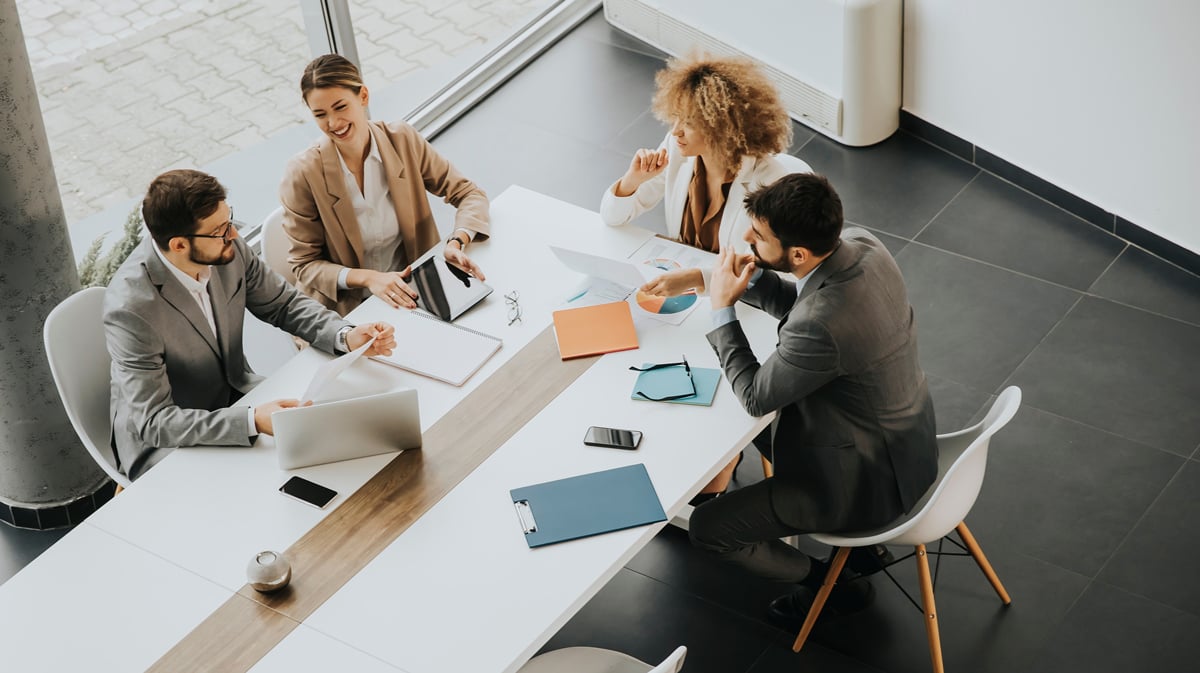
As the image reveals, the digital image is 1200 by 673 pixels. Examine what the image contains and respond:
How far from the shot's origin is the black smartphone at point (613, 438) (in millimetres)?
3324

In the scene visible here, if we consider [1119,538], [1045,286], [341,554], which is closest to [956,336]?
[1045,286]

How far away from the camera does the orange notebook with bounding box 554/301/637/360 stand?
3.65 m

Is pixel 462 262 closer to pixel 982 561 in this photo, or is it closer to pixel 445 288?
pixel 445 288

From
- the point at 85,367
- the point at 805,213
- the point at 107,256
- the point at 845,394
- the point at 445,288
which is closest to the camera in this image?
the point at 805,213

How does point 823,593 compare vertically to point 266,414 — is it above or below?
below

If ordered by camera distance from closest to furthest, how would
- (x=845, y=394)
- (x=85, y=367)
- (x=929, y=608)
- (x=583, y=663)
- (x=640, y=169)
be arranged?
(x=583, y=663) → (x=845, y=394) → (x=929, y=608) → (x=85, y=367) → (x=640, y=169)

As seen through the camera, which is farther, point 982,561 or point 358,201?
point 358,201

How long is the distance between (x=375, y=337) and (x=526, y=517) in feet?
2.57

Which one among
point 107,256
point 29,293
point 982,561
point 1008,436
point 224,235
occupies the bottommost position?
point 1008,436

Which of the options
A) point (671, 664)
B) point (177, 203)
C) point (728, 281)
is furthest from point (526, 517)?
point (177, 203)

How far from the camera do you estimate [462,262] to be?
396 centimetres

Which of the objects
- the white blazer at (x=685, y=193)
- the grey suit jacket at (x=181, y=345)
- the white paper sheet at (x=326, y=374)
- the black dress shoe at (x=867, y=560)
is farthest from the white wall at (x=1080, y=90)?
the white paper sheet at (x=326, y=374)

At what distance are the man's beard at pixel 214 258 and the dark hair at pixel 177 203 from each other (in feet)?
0.24

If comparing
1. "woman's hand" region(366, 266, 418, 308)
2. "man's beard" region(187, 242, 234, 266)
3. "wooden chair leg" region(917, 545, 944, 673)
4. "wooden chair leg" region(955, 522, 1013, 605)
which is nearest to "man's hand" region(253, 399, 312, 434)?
"man's beard" region(187, 242, 234, 266)
